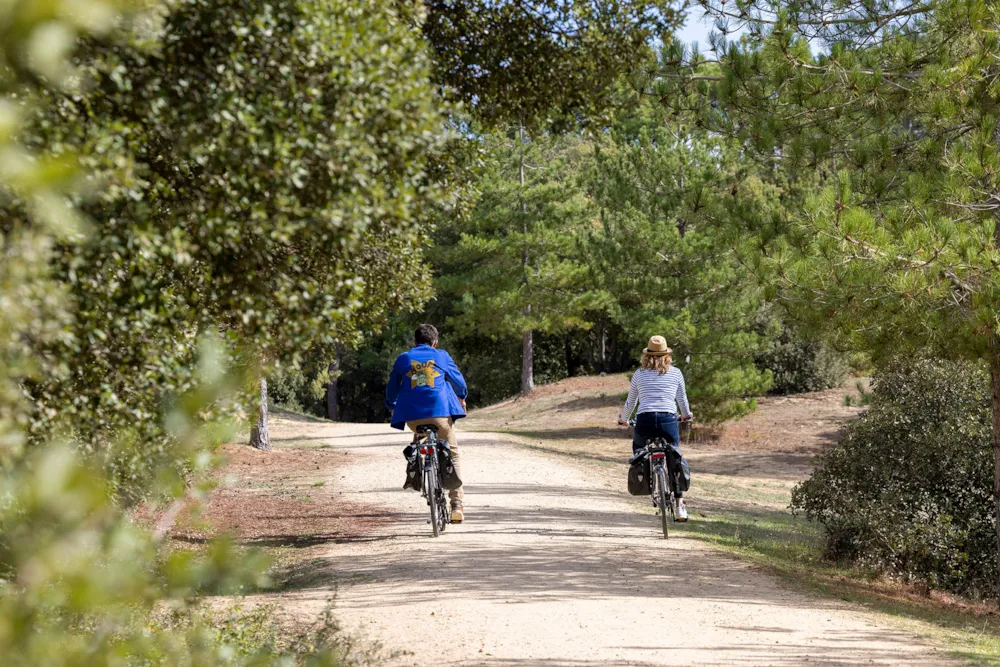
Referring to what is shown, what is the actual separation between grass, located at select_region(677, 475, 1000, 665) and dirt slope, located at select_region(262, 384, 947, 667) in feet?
1.28

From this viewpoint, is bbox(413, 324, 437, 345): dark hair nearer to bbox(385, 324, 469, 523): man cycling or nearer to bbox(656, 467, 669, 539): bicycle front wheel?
bbox(385, 324, 469, 523): man cycling

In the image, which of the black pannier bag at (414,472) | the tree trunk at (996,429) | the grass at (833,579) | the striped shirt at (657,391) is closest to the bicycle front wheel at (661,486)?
the striped shirt at (657,391)

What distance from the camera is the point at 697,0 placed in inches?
446

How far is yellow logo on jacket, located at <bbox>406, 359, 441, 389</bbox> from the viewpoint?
1072 centimetres

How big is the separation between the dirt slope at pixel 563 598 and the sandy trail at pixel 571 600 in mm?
14

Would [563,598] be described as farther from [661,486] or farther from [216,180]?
[216,180]

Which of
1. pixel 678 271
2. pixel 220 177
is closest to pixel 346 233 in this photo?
pixel 220 177

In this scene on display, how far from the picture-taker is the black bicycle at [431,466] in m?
10.7

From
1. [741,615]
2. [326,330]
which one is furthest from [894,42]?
[326,330]

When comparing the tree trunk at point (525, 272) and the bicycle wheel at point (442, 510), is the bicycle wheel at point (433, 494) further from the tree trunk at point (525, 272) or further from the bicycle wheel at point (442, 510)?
the tree trunk at point (525, 272)

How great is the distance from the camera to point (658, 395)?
36.9 feet

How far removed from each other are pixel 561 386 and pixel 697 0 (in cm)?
3139

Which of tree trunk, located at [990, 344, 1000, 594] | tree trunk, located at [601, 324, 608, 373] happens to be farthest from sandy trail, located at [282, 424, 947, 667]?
tree trunk, located at [601, 324, 608, 373]

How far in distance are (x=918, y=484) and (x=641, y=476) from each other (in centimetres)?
361
